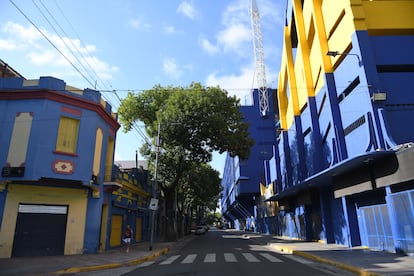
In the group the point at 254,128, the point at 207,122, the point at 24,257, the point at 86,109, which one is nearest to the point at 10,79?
the point at 86,109

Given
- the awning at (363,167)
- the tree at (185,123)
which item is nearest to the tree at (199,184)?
the tree at (185,123)

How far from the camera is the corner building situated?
1351cm

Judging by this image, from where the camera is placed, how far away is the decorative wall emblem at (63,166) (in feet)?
50.2

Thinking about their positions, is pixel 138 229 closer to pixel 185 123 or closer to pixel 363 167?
pixel 185 123

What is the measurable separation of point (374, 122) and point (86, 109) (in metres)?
15.3

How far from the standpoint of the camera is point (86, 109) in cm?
1712

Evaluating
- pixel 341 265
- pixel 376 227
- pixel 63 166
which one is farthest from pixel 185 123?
pixel 341 265

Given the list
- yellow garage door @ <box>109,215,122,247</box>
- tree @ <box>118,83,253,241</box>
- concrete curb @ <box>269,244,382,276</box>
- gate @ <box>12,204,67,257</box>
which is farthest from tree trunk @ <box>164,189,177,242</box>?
gate @ <box>12,204,67,257</box>

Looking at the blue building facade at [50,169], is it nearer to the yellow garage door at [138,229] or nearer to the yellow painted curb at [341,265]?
the yellow garage door at [138,229]

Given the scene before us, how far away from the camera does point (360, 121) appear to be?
1656cm

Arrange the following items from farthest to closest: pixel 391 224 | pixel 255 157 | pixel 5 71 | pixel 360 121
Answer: pixel 255 157 → pixel 5 71 → pixel 360 121 → pixel 391 224

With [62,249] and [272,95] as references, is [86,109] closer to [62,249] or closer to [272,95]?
[62,249]

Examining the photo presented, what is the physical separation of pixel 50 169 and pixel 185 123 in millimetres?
10274

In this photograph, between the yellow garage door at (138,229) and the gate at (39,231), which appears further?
the yellow garage door at (138,229)
